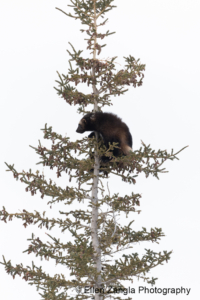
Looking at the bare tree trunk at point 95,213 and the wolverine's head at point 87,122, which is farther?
the wolverine's head at point 87,122

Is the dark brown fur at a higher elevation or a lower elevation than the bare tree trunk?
higher

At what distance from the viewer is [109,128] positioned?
11523 mm

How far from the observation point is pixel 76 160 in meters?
11.2

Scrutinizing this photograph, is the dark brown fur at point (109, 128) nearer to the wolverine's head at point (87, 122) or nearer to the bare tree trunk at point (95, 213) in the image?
the wolverine's head at point (87, 122)

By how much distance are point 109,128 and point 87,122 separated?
51 centimetres

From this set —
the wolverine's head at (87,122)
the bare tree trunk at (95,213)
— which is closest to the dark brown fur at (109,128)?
the wolverine's head at (87,122)

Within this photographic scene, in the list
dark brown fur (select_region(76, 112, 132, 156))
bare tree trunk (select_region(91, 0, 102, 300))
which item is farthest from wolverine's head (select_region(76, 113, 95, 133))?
bare tree trunk (select_region(91, 0, 102, 300))

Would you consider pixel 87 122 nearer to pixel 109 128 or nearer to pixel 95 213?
pixel 109 128

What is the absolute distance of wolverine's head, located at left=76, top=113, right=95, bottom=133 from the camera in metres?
11.5

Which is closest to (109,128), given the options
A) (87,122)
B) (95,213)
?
(87,122)

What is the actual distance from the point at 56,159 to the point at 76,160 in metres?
0.43

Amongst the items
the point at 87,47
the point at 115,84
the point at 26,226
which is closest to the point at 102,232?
the point at 26,226

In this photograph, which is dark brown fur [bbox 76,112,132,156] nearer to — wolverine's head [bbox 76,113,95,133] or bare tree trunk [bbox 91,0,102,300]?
wolverine's head [bbox 76,113,95,133]

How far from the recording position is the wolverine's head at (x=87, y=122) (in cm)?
1155
